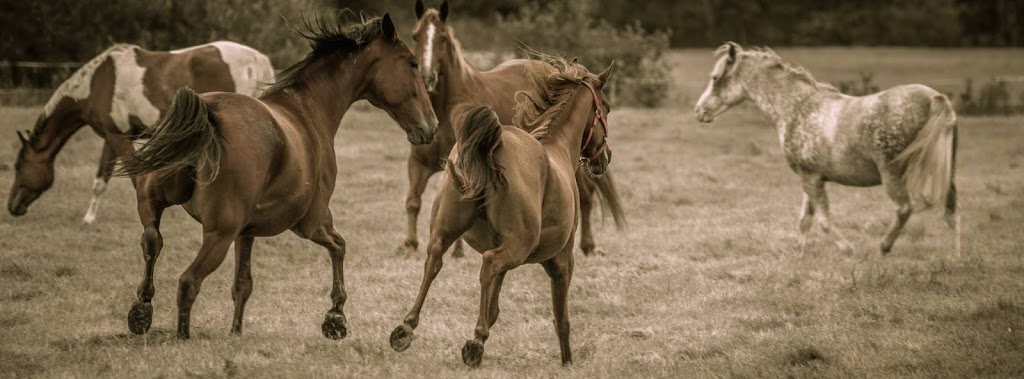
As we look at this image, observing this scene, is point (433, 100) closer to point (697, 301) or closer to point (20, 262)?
point (697, 301)

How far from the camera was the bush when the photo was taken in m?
24.2

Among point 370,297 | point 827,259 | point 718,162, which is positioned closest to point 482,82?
point 370,297

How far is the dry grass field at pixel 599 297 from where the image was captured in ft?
19.1

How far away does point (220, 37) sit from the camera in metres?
22.1

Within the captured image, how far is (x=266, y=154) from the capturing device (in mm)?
5453

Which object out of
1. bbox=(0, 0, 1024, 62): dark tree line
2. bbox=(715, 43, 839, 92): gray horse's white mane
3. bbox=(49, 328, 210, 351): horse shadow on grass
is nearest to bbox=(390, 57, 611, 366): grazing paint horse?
bbox=(49, 328, 210, 351): horse shadow on grass

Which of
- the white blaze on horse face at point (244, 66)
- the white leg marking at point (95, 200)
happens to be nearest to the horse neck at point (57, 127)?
the white leg marking at point (95, 200)

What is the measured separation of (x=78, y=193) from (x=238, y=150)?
760 cm

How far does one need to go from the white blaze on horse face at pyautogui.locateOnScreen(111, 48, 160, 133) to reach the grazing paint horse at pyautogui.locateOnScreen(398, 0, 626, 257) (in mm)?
2810

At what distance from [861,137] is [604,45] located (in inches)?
640

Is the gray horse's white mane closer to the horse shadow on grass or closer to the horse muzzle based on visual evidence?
the horse muzzle

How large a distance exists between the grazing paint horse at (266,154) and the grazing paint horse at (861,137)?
453 centimetres

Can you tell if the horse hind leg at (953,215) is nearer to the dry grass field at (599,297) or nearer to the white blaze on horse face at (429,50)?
the dry grass field at (599,297)

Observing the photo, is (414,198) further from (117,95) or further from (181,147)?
(181,147)
